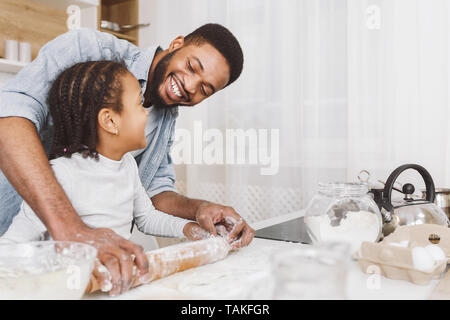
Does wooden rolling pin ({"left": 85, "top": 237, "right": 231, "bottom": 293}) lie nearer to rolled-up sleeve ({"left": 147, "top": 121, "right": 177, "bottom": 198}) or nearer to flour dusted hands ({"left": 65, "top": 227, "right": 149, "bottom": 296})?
flour dusted hands ({"left": 65, "top": 227, "right": 149, "bottom": 296})

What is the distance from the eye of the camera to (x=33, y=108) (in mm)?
933

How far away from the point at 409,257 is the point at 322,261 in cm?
32

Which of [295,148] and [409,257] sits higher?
[295,148]

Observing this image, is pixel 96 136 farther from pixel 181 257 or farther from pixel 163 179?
pixel 163 179

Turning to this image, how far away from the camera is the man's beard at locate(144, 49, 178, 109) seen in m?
1.28

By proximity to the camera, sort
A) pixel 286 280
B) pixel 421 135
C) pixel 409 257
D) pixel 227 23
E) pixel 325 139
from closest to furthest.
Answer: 1. pixel 286 280
2. pixel 409 257
3. pixel 421 135
4. pixel 325 139
5. pixel 227 23

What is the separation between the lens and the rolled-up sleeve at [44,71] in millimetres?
917

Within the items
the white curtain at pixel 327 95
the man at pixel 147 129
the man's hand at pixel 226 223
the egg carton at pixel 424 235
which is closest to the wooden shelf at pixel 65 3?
the white curtain at pixel 327 95

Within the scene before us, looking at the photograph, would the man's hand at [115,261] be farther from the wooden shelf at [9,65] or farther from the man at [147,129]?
the wooden shelf at [9,65]

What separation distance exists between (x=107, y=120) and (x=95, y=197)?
0.54 ft

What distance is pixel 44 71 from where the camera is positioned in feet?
3.25

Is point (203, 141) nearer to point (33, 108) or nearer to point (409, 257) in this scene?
point (33, 108)

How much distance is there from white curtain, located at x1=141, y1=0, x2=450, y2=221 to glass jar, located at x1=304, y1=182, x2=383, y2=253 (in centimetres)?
103
